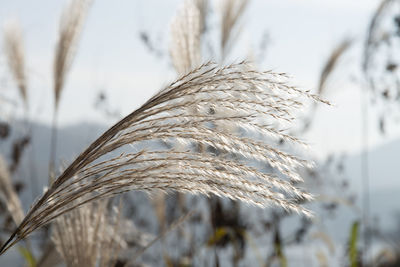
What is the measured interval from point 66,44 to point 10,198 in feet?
3.18

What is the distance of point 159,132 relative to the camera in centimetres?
98

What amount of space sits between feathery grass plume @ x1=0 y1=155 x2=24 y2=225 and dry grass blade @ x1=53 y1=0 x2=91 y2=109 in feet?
1.75

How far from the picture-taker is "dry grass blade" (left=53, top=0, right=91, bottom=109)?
2.93m

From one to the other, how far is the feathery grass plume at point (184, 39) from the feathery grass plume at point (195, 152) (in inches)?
39.1

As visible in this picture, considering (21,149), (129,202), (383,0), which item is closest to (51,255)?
(383,0)

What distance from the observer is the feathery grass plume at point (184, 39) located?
1978 millimetres

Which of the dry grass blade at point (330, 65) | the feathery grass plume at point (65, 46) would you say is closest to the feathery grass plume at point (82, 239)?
the feathery grass plume at point (65, 46)

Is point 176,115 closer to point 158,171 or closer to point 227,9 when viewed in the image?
point 158,171

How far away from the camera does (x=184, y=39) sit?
1985mm

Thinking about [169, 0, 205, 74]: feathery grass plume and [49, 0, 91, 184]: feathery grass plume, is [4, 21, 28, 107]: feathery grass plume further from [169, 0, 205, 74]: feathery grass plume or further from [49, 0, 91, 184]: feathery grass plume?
[169, 0, 205, 74]: feathery grass plume

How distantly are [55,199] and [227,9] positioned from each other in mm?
1868

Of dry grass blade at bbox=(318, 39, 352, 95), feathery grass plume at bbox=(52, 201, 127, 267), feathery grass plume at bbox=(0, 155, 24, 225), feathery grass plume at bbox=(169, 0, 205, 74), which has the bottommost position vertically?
feathery grass plume at bbox=(52, 201, 127, 267)

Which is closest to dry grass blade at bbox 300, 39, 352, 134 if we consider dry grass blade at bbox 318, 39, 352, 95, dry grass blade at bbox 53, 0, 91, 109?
dry grass blade at bbox 318, 39, 352, 95

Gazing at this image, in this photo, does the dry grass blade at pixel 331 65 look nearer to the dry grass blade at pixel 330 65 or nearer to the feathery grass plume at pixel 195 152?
the dry grass blade at pixel 330 65
